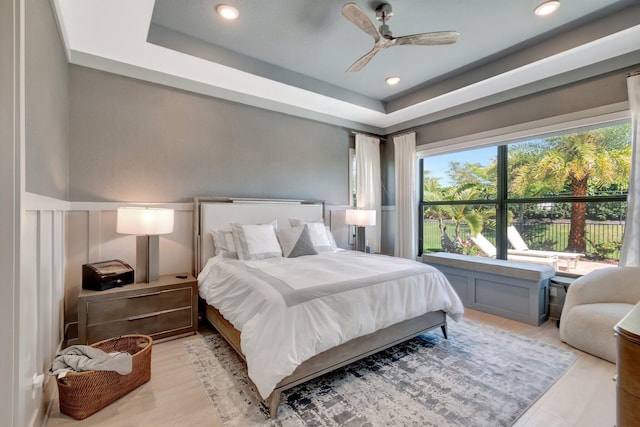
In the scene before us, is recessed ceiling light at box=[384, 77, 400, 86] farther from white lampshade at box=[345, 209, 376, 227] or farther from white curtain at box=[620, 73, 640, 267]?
white curtain at box=[620, 73, 640, 267]

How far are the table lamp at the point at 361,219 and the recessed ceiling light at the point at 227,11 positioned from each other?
8.99 feet

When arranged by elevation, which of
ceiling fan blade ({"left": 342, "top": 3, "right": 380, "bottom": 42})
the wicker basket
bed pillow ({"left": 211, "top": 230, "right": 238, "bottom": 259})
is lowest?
the wicker basket

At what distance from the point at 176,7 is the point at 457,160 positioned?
3.99m

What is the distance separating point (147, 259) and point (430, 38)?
3.17 m

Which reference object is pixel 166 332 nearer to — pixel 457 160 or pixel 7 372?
pixel 7 372

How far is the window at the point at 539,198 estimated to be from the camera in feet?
10.0

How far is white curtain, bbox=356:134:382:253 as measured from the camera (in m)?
4.79

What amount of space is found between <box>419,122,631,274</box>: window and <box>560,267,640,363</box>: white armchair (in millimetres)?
595

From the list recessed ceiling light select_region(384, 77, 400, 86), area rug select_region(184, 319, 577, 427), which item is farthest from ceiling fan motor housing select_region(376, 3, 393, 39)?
area rug select_region(184, 319, 577, 427)

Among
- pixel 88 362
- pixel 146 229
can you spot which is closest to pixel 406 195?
pixel 146 229

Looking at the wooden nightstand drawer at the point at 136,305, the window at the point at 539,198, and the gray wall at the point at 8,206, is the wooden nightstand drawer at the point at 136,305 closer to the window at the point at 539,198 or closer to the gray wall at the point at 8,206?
the gray wall at the point at 8,206

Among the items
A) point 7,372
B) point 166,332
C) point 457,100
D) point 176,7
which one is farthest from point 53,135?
point 457,100

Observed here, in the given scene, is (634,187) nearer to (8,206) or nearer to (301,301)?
(301,301)

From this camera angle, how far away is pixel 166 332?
2656 mm
